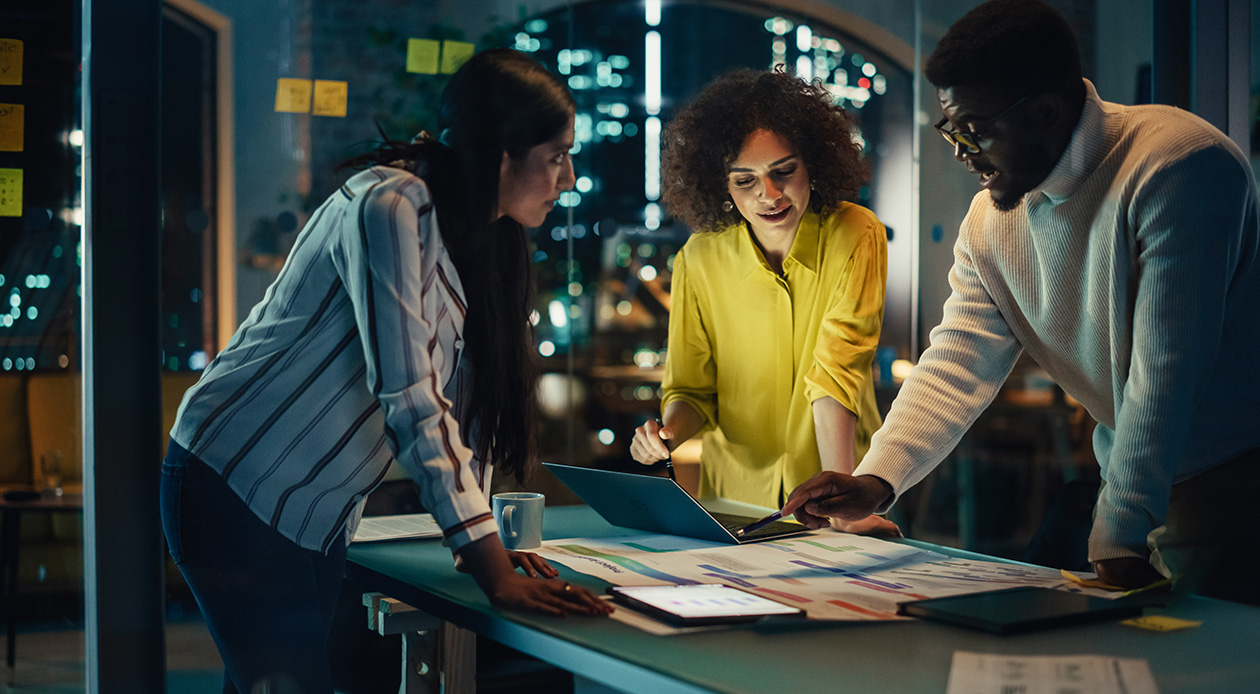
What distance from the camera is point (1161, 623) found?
123 centimetres

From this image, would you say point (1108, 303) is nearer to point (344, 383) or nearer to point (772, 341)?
point (772, 341)

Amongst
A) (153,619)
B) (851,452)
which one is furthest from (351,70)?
(851,452)

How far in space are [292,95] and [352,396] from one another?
271 centimetres

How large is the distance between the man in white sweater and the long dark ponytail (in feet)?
1.71

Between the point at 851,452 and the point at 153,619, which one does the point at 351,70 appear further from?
the point at 851,452

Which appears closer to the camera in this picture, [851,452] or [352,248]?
[352,248]

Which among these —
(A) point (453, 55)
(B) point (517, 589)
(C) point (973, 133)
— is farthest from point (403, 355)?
(A) point (453, 55)

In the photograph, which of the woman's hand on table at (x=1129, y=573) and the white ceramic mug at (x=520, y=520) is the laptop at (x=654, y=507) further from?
the woman's hand on table at (x=1129, y=573)

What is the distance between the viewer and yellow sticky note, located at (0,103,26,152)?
8.75 ft

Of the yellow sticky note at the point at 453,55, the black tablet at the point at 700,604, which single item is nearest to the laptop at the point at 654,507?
the black tablet at the point at 700,604

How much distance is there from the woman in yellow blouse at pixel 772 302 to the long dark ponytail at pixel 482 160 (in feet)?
1.89

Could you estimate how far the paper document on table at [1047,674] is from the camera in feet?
3.25

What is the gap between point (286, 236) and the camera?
12.8 feet

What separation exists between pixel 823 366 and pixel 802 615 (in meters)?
0.95
